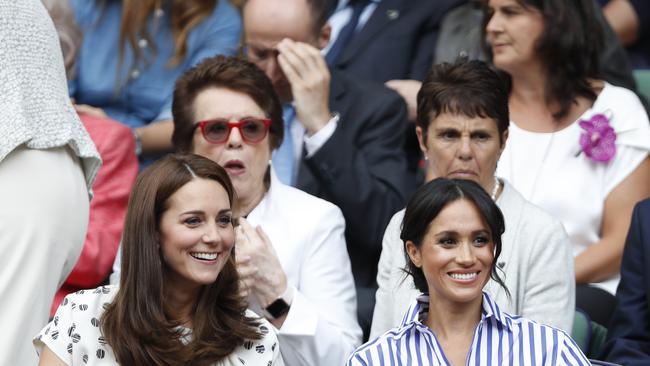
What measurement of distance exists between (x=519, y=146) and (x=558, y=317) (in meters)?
1.14

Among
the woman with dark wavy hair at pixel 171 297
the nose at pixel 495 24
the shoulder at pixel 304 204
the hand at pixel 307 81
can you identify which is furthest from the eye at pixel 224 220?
the nose at pixel 495 24

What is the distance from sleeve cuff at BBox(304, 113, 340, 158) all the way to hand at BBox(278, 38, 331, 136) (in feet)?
0.09

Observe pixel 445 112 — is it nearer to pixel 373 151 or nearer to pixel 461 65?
pixel 461 65

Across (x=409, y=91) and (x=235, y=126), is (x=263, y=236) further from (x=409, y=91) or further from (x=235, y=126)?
(x=409, y=91)

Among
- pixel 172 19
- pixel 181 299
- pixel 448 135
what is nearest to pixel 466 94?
pixel 448 135

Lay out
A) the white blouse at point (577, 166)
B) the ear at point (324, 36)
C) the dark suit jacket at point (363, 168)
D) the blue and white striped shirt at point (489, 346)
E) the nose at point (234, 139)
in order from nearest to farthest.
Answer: the blue and white striped shirt at point (489, 346), the nose at point (234, 139), the dark suit jacket at point (363, 168), the white blouse at point (577, 166), the ear at point (324, 36)

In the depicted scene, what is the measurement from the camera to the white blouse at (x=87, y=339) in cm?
318

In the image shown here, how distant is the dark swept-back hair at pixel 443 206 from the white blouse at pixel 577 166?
Answer: 4.01ft

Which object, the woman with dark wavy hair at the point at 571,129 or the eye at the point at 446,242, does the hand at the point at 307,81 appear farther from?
the eye at the point at 446,242

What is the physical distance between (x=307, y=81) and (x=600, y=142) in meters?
1.06

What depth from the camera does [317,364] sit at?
3.73 m

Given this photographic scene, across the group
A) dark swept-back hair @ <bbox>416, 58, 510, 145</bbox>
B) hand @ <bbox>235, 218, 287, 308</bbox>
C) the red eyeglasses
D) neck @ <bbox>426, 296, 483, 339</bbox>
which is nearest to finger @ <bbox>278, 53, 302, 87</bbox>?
the red eyeglasses

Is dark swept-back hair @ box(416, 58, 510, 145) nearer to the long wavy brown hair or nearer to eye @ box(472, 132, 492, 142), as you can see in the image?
eye @ box(472, 132, 492, 142)

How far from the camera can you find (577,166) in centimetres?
451
